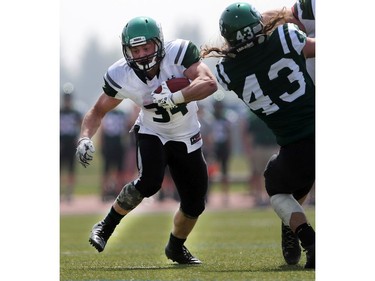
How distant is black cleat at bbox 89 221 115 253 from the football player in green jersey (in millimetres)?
933

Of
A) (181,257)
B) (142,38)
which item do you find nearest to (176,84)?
(142,38)

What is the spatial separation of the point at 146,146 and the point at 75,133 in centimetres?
727

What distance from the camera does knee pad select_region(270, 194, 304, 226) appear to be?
424 cm

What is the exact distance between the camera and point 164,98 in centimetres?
440

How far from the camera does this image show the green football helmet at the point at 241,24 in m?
4.21

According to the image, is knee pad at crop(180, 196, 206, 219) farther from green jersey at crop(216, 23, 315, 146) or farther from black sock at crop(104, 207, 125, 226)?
green jersey at crop(216, 23, 315, 146)

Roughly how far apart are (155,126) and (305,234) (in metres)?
1.07

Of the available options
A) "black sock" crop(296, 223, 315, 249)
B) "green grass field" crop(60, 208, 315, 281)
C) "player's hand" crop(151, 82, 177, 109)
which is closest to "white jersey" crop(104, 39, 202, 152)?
"player's hand" crop(151, 82, 177, 109)

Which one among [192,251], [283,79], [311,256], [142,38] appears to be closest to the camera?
[311,256]

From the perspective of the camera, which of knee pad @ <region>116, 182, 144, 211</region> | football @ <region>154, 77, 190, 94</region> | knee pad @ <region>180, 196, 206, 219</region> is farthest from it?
knee pad @ <region>180, 196, 206, 219</region>

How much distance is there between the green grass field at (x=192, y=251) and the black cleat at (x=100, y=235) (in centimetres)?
12

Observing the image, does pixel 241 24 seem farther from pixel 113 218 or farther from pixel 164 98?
pixel 113 218
